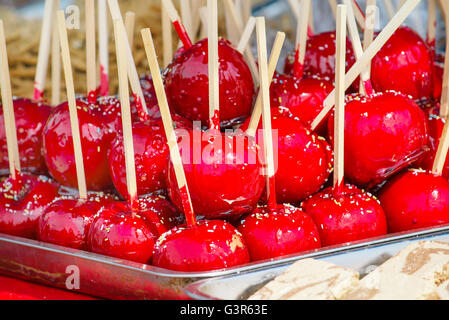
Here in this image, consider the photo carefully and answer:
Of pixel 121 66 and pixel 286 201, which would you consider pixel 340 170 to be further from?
pixel 121 66

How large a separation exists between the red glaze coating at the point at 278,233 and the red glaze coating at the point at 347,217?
4 centimetres

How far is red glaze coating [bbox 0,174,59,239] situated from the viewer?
1150 mm

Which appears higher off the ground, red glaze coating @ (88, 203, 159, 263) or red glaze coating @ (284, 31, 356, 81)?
red glaze coating @ (284, 31, 356, 81)

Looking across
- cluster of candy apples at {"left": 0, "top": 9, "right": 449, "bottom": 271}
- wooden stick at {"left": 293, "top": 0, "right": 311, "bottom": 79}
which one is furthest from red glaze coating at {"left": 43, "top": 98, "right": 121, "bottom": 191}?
wooden stick at {"left": 293, "top": 0, "right": 311, "bottom": 79}

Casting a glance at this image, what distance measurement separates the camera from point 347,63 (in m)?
1.27

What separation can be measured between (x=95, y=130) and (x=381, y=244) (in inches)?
22.1

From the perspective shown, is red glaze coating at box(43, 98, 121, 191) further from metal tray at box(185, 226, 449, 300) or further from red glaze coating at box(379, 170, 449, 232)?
red glaze coating at box(379, 170, 449, 232)

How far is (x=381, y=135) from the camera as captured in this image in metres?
1.06

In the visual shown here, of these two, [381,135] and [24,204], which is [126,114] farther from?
[381,135]

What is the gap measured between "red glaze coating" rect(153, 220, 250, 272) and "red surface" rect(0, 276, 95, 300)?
0.17 meters

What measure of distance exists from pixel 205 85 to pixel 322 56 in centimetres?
31

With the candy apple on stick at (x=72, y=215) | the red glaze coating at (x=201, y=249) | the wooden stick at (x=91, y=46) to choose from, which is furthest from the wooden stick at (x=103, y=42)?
the red glaze coating at (x=201, y=249)

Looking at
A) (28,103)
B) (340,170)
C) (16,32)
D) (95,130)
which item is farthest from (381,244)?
(16,32)

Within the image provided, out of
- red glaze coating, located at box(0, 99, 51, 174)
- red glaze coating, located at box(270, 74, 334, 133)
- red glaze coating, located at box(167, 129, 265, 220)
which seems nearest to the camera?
red glaze coating, located at box(167, 129, 265, 220)
